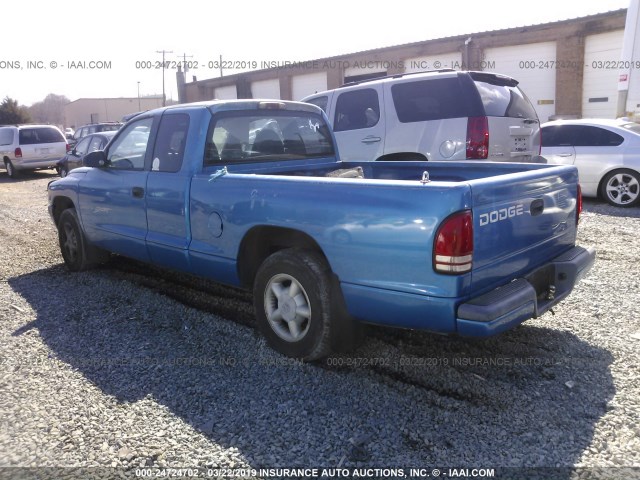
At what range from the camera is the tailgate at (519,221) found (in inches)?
120

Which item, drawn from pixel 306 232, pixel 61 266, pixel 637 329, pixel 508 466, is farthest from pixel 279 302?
pixel 61 266

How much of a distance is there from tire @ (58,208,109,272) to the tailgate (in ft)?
14.9

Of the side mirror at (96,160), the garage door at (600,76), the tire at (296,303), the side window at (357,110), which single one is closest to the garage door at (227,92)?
the garage door at (600,76)

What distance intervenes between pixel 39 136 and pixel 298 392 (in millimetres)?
19472

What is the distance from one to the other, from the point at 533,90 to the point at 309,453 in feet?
65.9

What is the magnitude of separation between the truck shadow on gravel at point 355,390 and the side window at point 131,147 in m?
1.44

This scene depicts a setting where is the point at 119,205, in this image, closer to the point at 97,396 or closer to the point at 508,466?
the point at 97,396

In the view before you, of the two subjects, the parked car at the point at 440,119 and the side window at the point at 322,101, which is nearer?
the parked car at the point at 440,119

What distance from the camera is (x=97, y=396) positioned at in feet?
11.2

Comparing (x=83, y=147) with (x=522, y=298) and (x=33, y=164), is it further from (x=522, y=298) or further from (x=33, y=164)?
(x=522, y=298)

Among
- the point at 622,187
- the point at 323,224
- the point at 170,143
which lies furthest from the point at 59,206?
the point at 622,187

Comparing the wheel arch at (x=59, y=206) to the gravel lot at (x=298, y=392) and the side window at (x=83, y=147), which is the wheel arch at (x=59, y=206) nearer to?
the gravel lot at (x=298, y=392)

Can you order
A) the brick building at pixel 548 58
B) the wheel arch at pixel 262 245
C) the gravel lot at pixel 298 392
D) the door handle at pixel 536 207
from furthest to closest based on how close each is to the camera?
1. the brick building at pixel 548 58
2. the wheel arch at pixel 262 245
3. the door handle at pixel 536 207
4. the gravel lot at pixel 298 392

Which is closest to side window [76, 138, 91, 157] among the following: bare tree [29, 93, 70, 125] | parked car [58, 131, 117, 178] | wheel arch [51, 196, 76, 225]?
parked car [58, 131, 117, 178]
